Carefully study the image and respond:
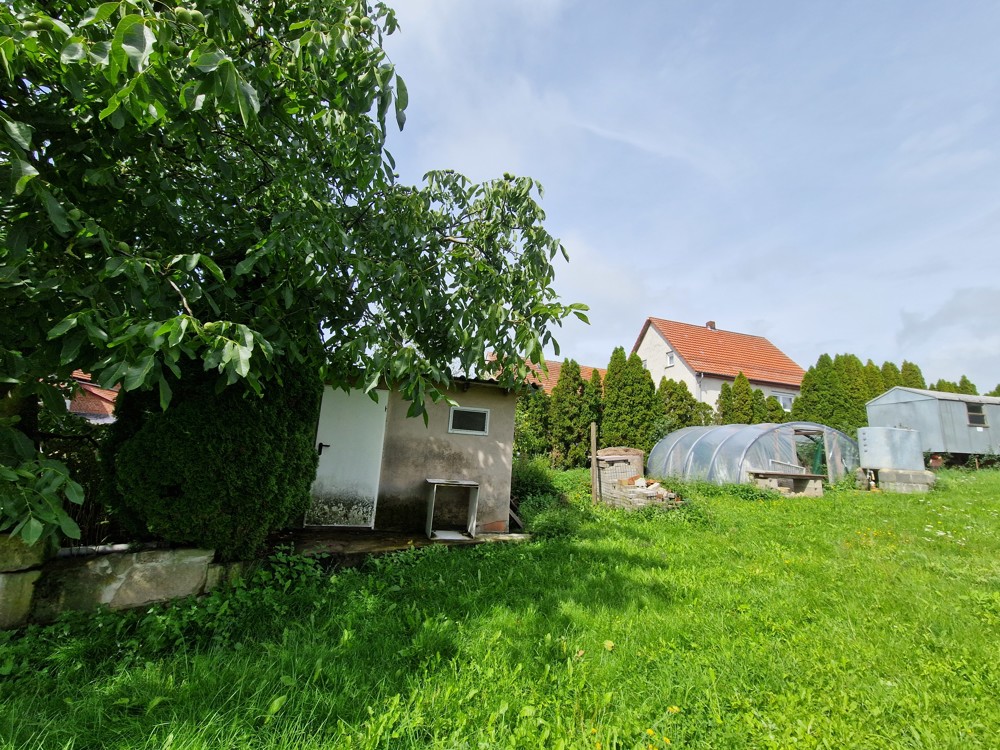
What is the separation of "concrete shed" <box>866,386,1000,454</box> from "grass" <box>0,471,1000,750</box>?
14589mm

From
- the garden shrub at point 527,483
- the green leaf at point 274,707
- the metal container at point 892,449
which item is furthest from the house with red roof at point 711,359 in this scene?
the green leaf at point 274,707

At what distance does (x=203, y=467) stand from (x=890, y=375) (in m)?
24.4

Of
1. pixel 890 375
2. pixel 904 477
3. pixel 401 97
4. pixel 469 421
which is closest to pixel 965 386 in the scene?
pixel 890 375

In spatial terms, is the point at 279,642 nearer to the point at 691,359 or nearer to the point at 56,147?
the point at 56,147

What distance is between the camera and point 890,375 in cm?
1922

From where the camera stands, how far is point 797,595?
408 cm

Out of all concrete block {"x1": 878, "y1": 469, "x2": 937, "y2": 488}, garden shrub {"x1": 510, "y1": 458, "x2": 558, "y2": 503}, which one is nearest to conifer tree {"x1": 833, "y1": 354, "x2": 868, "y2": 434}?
concrete block {"x1": 878, "y1": 469, "x2": 937, "y2": 488}

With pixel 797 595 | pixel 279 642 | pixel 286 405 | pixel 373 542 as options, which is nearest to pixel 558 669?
pixel 279 642

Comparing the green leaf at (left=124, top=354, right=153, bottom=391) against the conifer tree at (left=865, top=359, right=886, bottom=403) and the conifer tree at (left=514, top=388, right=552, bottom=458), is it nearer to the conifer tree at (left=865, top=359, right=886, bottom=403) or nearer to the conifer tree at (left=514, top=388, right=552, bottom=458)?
the conifer tree at (left=514, top=388, right=552, bottom=458)

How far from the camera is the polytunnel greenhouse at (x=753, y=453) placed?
1131 cm

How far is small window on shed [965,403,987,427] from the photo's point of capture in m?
16.4

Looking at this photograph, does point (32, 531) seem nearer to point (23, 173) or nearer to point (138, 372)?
point (138, 372)

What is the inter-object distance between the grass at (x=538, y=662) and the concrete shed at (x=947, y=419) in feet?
47.9

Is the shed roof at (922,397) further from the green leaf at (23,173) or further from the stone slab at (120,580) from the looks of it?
the green leaf at (23,173)
